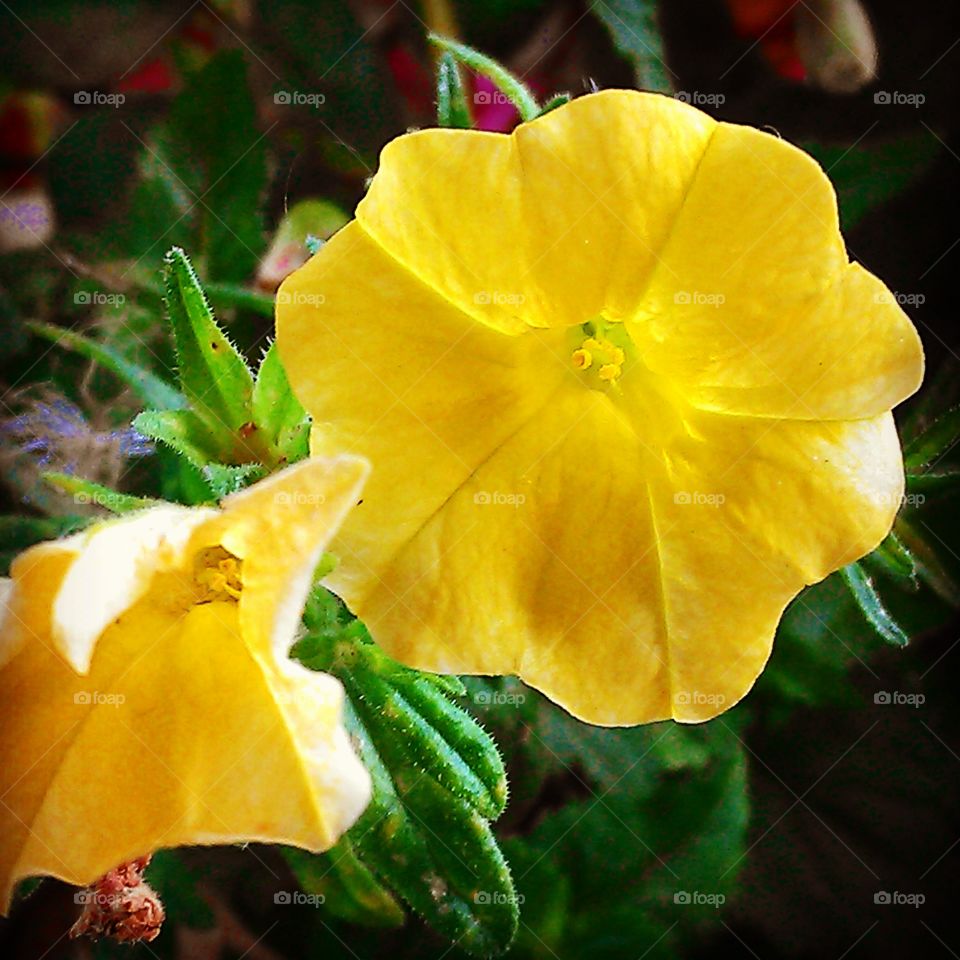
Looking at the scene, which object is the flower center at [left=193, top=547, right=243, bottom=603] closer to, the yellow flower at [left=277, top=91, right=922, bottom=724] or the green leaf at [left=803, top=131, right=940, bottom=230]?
the yellow flower at [left=277, top=91, right=922, bottom=724]

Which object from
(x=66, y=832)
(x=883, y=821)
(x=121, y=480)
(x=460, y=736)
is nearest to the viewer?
(x=66, y=832)

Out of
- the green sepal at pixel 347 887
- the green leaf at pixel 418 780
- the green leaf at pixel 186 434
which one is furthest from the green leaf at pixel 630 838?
the green leaf at pixel 186 434

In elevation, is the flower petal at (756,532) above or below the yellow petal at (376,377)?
below

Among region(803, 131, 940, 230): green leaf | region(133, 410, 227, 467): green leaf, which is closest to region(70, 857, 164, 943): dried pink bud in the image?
region(133, 410, 227, 467): green leaf

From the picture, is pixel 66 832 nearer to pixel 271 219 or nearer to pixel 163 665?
pixel 163 665

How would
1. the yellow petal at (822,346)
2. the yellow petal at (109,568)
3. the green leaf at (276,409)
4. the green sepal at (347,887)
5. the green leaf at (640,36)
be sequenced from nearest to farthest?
the yellow petal at (109,568) < the yellow petal at (822,346) < the green leaf at (276,409) < the green sepal at (347,887) < the green leaf at (640,36)

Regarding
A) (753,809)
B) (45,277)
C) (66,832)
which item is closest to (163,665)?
(66,832)

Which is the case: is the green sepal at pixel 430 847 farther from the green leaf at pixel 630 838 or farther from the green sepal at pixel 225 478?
the green leaf at pixel 630 838

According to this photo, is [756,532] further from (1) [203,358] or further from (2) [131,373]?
(2) [131,373]
